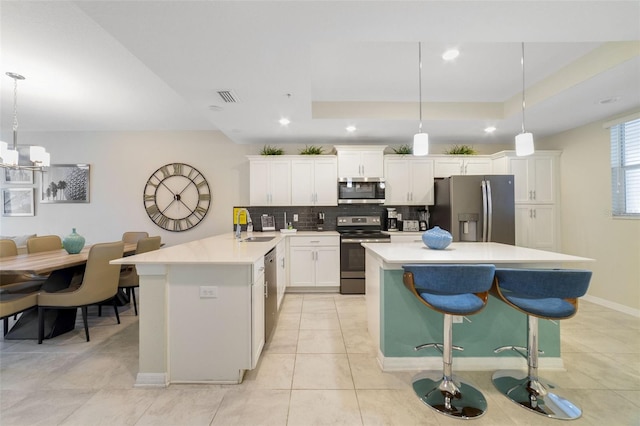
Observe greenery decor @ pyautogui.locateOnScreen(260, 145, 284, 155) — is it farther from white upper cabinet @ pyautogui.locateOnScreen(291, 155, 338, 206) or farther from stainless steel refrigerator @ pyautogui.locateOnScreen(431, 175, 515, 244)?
stainless steel refrigerator @ pyautogui.locateOnScreen(431, 175, 515, 244)

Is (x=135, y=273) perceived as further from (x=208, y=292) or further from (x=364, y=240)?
(x=364, y=240)

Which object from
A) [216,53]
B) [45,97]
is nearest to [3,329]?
[45,97]

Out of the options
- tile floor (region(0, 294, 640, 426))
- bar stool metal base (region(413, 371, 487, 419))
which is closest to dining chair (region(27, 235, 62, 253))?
tile floor (region(0, 294, 640, 426))

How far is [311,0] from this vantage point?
4.99 feet

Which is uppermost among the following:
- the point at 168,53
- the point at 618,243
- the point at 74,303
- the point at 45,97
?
the point at 45,97

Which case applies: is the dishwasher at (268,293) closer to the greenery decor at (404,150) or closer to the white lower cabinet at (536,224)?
the greenery decor at (404,150)

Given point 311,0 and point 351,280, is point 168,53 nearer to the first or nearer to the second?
point 311,0

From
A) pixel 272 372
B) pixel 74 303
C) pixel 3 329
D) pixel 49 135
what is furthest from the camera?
pixel 49 135

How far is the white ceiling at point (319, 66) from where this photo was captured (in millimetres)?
1645

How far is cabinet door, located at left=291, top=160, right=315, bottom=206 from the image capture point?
174 inches

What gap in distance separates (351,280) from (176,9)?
12.0 ft

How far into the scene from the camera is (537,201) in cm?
412

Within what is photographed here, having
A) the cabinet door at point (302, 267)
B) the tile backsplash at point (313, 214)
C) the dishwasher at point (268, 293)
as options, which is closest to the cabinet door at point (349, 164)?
the tile backsplash at point (313, 214)

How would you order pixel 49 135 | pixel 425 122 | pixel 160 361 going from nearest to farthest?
pixel 160 361, pixel 425 122, pixel 49 135
